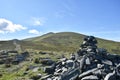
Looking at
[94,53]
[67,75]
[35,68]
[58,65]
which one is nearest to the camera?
[67,75]

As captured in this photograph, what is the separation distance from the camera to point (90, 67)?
40.8 m

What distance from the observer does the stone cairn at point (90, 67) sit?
3662 cm

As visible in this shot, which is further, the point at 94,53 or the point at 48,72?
the point at 48,72

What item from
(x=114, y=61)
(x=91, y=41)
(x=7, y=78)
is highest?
(x=91, y=41)

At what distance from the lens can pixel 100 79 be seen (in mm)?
36125

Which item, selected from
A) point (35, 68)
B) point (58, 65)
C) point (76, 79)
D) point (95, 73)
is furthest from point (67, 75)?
point (35, 68)

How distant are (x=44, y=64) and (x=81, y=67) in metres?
21.5

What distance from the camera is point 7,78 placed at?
5212cm

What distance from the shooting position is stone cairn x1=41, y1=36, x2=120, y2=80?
36.6m

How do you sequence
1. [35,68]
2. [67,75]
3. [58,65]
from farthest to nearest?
[35,68] → [58,65] → [67,75]

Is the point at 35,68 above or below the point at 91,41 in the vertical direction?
below

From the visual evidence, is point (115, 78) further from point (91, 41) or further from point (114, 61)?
point (91, 41)

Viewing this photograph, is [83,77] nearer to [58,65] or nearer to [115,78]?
[115,78]

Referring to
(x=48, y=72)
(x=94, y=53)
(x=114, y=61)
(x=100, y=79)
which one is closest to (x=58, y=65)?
(x=48, y=72)
